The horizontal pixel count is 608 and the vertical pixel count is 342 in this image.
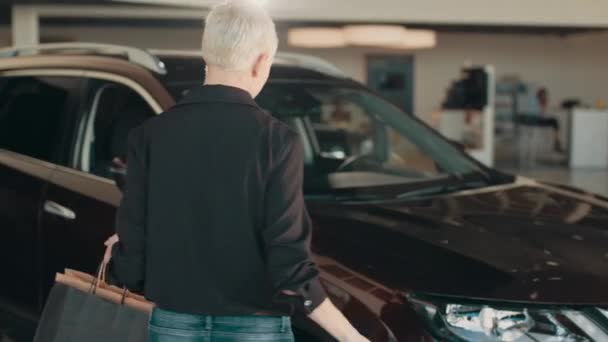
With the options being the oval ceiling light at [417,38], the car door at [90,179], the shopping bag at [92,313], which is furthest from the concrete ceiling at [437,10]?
the shopping bag at [92,313]

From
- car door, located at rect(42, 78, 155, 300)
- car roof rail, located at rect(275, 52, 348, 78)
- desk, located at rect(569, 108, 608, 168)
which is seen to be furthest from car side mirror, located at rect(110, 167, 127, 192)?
desk, located at rect(569, 108, 608, 168)

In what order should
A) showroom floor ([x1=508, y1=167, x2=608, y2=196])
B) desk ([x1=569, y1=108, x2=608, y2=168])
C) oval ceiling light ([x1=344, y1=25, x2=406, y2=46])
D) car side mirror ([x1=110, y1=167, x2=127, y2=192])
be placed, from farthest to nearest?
desk ([x1=569, y1=108, x2=608, y2=168]) → showroom floor ([x1=508, y1=167, x2=608, y2=196]) → oval ceiling light ([x1=344, y1=25, x2=406, y2=46]) → car side mirror ([x1=110, y1=167, x2=127, y2=192])

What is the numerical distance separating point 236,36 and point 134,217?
0.46 m

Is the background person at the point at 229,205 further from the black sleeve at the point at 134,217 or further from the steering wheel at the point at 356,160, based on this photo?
the steering wheel at the point at 356,160

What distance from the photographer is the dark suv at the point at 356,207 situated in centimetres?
221

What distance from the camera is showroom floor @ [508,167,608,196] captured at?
1226 cm

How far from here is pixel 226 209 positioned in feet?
5.71

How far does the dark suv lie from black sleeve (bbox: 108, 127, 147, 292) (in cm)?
61

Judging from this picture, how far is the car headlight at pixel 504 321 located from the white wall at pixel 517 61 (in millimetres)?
17148

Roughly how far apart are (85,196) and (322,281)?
1147mm

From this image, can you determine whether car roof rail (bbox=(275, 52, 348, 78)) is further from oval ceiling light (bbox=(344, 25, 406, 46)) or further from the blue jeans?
oval ceiling light (bbox=(344, 25, 406, 46))

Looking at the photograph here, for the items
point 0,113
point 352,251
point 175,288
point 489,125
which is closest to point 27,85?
point 0,113

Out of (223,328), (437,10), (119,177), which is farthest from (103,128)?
(437,10)

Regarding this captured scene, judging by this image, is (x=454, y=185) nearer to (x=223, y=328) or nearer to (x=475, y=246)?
(x=475, y=246)
